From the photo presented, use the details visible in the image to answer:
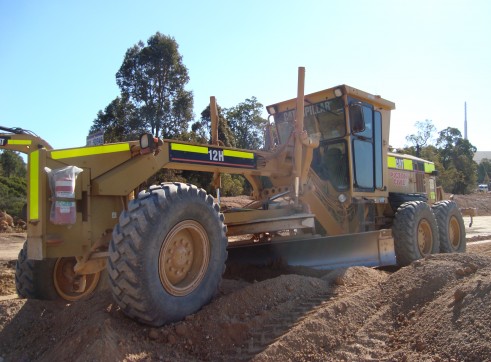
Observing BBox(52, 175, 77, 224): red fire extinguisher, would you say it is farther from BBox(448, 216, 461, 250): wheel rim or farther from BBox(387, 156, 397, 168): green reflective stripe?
BBox(448, 216, 461, 250): wheel rim

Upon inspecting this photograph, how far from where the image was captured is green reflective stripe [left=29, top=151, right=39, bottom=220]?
4.00 m

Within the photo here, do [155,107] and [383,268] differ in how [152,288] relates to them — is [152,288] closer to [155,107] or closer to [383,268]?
[383,268]

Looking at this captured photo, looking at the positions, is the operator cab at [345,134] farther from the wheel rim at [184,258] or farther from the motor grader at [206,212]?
the wheel rim at [184,258]

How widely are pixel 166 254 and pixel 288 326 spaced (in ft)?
3.92

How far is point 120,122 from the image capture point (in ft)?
67.6

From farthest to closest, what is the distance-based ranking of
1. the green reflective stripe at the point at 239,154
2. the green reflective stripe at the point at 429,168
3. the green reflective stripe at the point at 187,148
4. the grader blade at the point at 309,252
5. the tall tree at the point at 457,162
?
the tall tree at the point at 457,162 < the green reflective stripe at the point at 429,168 < the grader blade at the point at 309,252 < the green reflective stripe at the point at 239,154 < the green reflective stripe at the point at 187,148

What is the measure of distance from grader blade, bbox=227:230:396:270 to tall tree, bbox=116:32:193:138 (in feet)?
51.0

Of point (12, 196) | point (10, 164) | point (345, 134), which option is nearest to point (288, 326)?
point (345, 134)

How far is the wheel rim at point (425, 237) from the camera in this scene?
7.80 m

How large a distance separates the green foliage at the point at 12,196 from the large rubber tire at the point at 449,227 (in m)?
17.0

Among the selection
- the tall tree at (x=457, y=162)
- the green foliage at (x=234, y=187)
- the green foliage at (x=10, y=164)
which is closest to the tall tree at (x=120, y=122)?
the green foliage at (x=234, y=187)

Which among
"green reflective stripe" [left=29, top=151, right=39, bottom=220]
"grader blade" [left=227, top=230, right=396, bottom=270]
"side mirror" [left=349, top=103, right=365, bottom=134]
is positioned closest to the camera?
"green reflective stripe" [left=29, top=151, right=39, bottom=220]

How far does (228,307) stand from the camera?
405cm

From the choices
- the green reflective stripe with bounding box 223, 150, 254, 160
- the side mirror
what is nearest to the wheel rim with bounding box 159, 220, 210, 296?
the green reflective stripe with bounding box 223, 150, 254, 160
